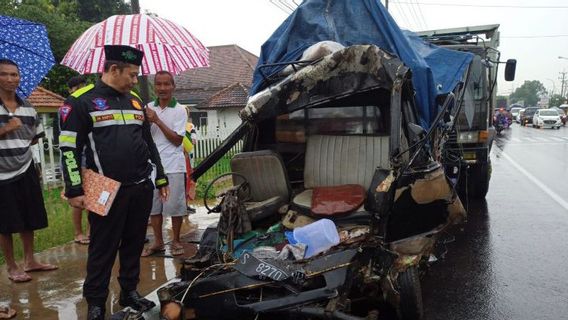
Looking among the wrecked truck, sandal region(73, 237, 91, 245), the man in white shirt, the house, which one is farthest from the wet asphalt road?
the house

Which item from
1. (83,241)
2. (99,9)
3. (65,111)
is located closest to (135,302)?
(65,111)

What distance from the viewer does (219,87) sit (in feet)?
93.9

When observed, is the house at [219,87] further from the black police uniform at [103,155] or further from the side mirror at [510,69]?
the black police uniform at [103,155]

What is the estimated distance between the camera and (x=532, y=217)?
281 inches

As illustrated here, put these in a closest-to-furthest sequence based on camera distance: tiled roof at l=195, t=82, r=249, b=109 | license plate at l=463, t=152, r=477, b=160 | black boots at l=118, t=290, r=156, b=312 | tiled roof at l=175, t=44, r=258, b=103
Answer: black boots at l=118, t=290, r=156, b=312 < license plate at l=463, t=152, r=477, b=160 < tiled roof at l=195, t=82, r=249, b=109 < tiled roof at l=175, t=44, r=258, b=103

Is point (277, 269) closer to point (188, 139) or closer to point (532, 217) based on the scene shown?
point (188, 139)

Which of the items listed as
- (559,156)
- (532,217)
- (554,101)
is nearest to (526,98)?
(554,101)

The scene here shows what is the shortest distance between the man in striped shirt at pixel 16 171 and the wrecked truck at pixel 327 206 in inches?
62.4

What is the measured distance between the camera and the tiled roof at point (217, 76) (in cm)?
2862

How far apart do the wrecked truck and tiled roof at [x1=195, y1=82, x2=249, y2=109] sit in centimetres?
1968

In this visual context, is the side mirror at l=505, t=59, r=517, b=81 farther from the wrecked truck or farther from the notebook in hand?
the notebook in hand

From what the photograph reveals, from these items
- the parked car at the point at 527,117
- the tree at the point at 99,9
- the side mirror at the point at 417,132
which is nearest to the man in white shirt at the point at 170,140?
the side mirror at the point at 417,132

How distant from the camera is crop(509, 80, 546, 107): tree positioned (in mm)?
122800

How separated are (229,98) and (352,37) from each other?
20295mm
